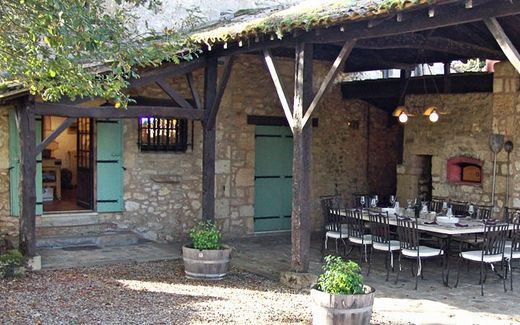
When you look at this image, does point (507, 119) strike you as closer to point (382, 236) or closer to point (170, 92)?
point (382, 236)

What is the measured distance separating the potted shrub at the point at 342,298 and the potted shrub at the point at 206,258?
2.19 metres

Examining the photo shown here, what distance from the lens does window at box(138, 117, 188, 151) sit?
8.93 metres

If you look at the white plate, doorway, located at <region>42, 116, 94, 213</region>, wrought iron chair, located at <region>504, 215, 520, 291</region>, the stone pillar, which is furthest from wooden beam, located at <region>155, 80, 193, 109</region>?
the stone pillar

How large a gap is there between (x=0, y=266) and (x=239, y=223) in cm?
412

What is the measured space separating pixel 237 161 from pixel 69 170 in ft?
15.2

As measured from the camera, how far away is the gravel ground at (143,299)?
525cm

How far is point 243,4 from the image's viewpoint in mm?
10875

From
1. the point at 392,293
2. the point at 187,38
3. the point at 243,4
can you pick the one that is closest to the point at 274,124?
the point at 243,4

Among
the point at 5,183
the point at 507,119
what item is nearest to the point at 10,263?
the point at 5,183

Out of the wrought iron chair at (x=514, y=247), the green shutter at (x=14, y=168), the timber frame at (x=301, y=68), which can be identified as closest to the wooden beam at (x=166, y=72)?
the timber frame at (x=301, y=68)

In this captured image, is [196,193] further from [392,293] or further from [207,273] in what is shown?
[392,293]

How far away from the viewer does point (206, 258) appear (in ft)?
22.2

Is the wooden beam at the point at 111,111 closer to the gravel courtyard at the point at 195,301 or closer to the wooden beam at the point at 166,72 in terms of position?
the wooden beam at the point at 166,72

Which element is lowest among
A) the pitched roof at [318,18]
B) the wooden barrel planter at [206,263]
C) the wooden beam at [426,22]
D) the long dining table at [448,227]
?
the wooden barrel planter at [206,263]
